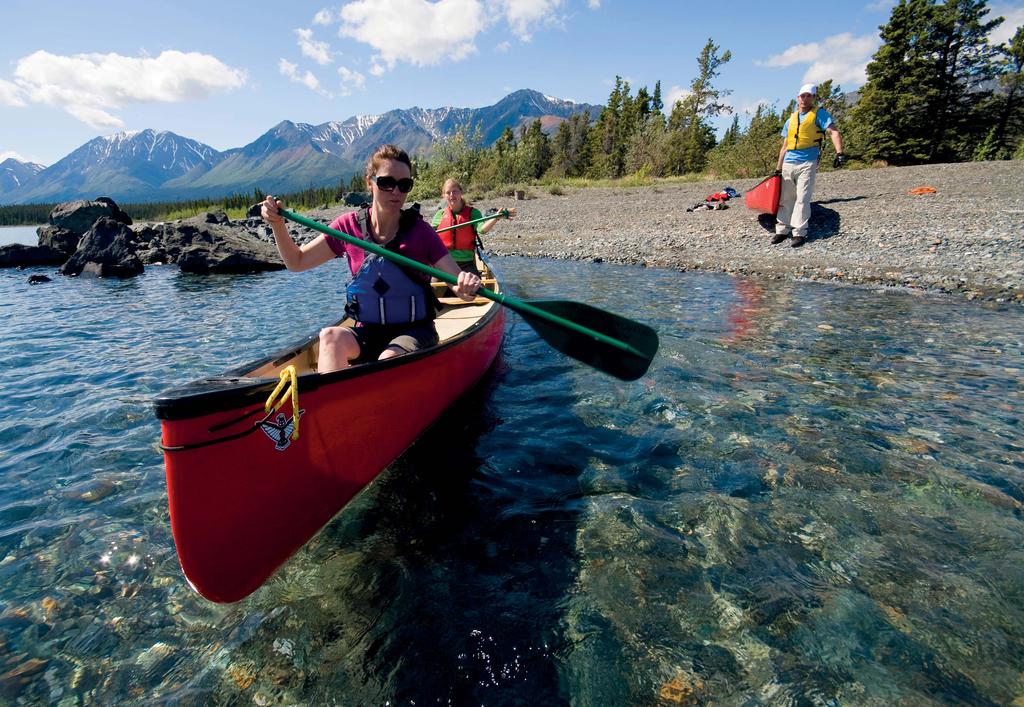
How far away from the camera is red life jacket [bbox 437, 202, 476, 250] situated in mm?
9203

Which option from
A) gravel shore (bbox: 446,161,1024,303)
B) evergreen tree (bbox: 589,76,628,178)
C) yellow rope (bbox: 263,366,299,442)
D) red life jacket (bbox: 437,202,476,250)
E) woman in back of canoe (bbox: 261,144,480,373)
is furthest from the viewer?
evergreen tree (bbox: 589,76,628,178)

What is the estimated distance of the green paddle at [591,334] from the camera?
13.8 feet

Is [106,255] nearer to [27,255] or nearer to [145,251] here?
[145,251]

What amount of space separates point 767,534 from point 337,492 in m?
2.77

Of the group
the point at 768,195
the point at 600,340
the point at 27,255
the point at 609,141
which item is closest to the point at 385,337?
the point at 600,340

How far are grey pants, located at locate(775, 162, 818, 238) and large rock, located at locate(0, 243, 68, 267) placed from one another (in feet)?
94.9

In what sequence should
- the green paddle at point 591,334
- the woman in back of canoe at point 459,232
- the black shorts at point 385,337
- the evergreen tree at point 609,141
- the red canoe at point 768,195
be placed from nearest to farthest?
the black shorts at point 385,337 → the green paddle at point 591,334 → the woman in back of canoe at point 459,232 → the red canoe at point 768,195 → the evergreen tree at point 609,141

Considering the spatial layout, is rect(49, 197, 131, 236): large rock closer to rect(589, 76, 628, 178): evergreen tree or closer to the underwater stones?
the underwater stones

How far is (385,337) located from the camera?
13.7ft

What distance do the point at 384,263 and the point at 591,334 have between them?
1819mm

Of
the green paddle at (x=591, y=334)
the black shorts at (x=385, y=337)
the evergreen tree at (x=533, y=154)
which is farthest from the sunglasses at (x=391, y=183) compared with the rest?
the evergreen tree at (x=533, y=154)

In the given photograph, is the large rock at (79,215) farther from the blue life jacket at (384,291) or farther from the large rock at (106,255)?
the blue life jacket at (384,291)

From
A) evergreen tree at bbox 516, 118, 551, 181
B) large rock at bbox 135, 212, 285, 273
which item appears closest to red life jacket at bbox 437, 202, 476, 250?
large rock at bbox 135, 212, 285, 273

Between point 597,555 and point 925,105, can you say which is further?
point 925,105
